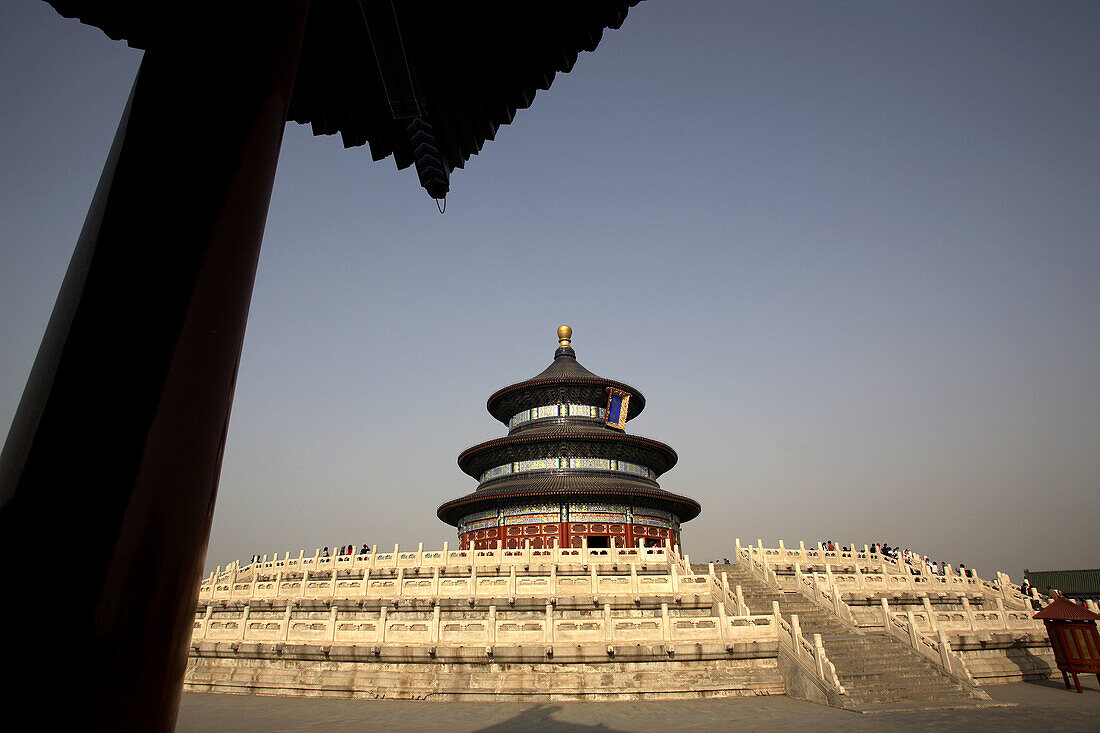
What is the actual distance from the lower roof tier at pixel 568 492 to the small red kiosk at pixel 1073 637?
18.3 m

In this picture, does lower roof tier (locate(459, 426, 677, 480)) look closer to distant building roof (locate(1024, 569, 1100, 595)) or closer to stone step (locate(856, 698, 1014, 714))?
stone step (locate(856, 698, 1014, 714))

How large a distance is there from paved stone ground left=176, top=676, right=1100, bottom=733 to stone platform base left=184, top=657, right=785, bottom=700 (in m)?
0.32

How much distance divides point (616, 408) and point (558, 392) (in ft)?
11.8

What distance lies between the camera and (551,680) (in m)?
12.2

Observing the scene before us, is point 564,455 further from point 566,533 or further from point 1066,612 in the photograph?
point 1066,612

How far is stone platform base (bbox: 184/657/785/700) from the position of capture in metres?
12.1

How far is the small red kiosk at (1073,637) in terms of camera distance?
1277cm

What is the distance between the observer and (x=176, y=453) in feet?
5.23

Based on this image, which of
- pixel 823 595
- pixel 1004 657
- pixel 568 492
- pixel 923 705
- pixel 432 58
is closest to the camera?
pixel 432 58

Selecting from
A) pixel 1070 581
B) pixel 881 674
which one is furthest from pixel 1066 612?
pixel 1070 581

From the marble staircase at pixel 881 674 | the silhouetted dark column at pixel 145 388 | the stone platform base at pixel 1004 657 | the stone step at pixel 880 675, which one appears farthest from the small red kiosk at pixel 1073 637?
the silhouetted dark column at pixel 145 388

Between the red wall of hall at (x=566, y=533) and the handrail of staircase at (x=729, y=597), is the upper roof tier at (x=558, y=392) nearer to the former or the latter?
the red wall of hall at (x=566, y=533)

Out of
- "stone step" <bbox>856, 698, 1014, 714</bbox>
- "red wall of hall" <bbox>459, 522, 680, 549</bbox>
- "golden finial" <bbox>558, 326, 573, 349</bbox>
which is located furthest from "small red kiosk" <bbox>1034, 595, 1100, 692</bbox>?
"golden finial" <bbox>558, 326, 573, 349</bbox>

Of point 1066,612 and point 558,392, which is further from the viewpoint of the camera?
point 558,392
